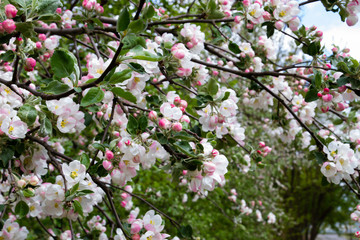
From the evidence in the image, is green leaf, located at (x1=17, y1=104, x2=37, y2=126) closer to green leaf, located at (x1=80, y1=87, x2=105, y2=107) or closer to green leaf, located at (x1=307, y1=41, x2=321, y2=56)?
green leaf, located at (x1=80, y1=87, x2=105, y2=107)

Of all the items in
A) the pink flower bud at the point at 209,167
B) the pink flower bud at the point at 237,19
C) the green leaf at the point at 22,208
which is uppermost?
the pink flower bud at the point at 237,19

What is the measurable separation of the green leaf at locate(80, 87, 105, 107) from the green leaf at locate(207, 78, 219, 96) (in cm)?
48

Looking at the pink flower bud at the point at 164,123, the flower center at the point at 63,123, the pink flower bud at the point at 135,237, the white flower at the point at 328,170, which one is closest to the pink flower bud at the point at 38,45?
the flower center at the point at 63,123

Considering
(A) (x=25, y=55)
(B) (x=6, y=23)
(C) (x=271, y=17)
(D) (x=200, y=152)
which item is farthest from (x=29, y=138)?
(C) (x=271, y=17)

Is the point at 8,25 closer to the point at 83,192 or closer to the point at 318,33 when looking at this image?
the point at 83,192

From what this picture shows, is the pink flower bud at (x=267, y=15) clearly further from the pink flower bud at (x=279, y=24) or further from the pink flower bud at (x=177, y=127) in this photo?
the pink flower bud at (x=177, y=127)

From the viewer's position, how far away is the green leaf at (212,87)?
1250 millimetres

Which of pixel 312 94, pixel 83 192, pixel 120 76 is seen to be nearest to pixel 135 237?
pixel 83 192

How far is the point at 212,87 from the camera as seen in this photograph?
126cm

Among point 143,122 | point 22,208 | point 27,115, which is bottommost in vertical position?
point 22,208

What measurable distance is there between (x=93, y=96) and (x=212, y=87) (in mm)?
512

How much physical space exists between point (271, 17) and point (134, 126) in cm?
99

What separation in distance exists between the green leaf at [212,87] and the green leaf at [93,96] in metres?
0.48

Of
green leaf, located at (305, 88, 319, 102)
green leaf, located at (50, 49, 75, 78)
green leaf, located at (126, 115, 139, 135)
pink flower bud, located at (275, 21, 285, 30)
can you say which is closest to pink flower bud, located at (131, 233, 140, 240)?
green leaf, located at (126, 115, 139, 135)
